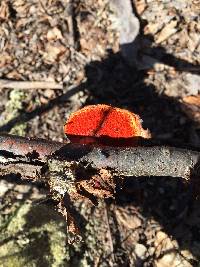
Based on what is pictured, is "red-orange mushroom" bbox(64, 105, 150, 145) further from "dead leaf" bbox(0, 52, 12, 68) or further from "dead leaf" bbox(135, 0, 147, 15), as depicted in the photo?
"dead leaf" bbox(135, 0, 147, 15)

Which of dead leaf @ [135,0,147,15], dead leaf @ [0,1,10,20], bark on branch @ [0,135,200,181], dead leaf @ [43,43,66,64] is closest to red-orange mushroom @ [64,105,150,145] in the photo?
bark on branch @ [0,135,200,181]

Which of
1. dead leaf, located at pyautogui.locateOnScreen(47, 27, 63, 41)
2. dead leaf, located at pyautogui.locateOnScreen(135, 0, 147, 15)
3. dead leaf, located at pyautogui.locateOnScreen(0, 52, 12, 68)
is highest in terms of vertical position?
dead leaf, located at pyautogui.locateOnScreen(135, 0, 147, 15)

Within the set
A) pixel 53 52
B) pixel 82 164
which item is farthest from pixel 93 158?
pixel 53 52

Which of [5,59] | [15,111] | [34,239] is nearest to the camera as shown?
[34,239]

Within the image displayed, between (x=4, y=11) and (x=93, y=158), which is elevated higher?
(x=93, y=158)

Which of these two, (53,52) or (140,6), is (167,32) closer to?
(140,6)

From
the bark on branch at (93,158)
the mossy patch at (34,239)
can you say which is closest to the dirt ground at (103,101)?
the mossy patch at (34,239)

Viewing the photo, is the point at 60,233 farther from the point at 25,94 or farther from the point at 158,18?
the point at 158,18
